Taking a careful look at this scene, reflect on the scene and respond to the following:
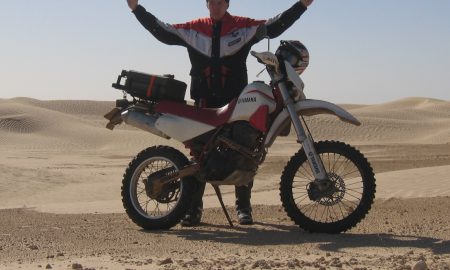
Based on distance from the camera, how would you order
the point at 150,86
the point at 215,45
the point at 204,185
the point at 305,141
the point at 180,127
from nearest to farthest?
the point at 305,141
the point at 180,127
the point at 150,86
the point at 215,45
the point at 204,185

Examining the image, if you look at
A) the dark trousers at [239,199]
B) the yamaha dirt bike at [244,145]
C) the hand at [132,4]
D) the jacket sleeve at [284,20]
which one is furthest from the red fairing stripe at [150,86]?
the jacket sleeve at [284,20]

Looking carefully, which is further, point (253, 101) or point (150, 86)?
point (150, 86)

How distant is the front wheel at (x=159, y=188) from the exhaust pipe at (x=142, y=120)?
160 millimetres

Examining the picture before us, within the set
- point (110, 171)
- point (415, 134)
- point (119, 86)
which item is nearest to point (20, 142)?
point (110, 171)

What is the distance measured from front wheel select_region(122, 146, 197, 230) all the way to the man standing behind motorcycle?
14.9 inches

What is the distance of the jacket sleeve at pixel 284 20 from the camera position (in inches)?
272

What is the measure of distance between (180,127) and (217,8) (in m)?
1.22

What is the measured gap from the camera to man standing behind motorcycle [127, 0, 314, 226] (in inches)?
277

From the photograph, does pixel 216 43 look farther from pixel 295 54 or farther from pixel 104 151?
pixel 104 151

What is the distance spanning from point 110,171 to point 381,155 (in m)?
8.65

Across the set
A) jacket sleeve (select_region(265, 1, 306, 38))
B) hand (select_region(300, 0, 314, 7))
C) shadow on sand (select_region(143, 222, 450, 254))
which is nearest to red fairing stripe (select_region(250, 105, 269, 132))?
shadow on sand (select_region(143, 222, 450, 254))

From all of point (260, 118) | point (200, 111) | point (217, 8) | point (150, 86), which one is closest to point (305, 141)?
point (260, 118)

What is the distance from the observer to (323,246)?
5602 mm

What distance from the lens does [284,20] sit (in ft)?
22.8
